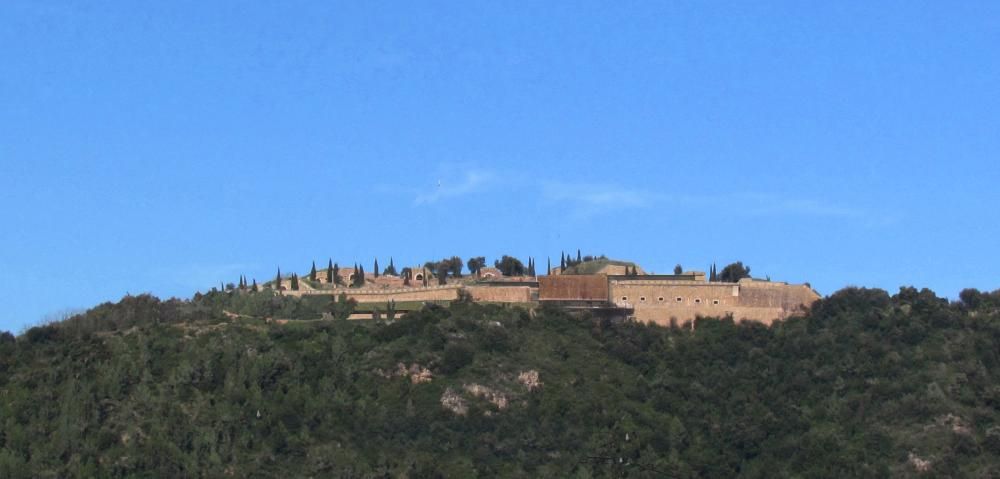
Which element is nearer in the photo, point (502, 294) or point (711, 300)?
point (711, 300)

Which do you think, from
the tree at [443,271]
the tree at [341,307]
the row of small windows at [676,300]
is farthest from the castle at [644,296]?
the tree at [443,271]

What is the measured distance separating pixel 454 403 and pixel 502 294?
13.6m

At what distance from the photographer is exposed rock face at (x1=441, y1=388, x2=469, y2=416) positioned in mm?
92500

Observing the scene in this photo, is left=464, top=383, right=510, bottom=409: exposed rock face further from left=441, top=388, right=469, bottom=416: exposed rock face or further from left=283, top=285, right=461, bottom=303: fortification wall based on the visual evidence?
Answer: left=283, top=285, right=461, bottom=303: fortification wall

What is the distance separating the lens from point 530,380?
95375 mm

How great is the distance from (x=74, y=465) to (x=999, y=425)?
39.9 metres

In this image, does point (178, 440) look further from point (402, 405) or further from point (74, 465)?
point (402, 405)

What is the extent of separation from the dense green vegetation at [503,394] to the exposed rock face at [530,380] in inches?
7.7

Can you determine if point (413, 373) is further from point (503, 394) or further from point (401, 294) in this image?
point (401, 294)

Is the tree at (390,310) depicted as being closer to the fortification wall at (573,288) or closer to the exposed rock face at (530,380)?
the fortification wall at (573,288)

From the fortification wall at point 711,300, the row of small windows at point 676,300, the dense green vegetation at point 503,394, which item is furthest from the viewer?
the row of small windows at point 676,300

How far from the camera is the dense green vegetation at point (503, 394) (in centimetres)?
8688

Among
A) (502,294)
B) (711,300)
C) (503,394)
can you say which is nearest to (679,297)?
(711,300)

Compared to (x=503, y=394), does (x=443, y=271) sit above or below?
above
